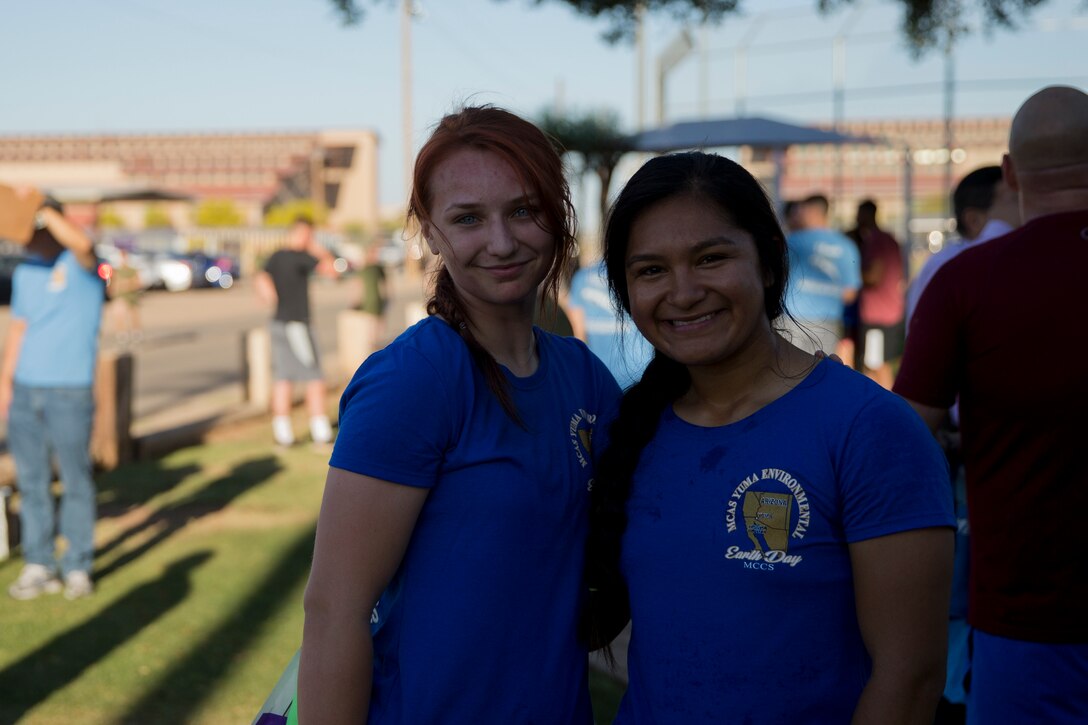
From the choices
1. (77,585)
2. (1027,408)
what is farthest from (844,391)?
(77,585)

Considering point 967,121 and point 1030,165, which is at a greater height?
point 967,121

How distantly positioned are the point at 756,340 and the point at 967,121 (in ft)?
47.7

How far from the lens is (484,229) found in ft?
6.74

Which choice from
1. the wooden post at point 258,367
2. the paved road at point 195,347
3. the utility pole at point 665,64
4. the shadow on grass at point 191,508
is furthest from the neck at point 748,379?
the utility pole at point 665,64

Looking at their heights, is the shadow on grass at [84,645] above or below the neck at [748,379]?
below

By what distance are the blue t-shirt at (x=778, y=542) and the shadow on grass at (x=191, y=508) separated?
5382 mm

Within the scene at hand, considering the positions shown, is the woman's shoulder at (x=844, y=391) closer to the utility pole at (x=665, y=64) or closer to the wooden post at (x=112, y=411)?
the wooden post at (x=112, y=411)

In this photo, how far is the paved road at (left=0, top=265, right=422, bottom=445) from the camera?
13.2 meters

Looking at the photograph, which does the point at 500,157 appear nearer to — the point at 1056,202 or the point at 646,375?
the point at 646,375

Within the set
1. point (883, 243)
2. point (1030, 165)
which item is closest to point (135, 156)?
point (883, 243)

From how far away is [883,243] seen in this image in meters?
10.9

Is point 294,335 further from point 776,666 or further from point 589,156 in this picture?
point 776,666

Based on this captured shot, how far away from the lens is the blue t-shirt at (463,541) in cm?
186

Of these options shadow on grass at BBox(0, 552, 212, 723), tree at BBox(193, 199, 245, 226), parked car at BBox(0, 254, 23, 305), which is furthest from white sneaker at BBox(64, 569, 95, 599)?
tree at BBox(193, 199, 245, 226)
